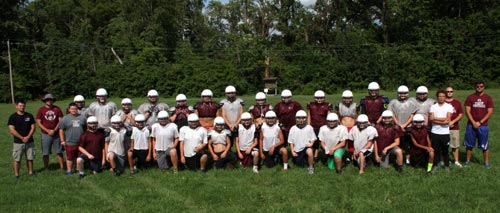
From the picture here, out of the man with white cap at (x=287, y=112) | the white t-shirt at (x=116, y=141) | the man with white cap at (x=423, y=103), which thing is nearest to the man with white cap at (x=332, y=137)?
the man with white cap at (x=287, y=112)

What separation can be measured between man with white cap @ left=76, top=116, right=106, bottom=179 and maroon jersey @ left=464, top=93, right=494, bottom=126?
29.2 feet

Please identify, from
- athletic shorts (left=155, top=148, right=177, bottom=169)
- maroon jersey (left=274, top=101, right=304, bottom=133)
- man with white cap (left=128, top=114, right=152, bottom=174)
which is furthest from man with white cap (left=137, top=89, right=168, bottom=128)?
maroon jersey (left=274, top=101, right=304, bottom=133)

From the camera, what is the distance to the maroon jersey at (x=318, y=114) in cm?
1180

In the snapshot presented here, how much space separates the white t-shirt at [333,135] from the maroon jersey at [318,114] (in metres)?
0.83

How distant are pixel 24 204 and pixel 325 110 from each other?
7232 millimetres

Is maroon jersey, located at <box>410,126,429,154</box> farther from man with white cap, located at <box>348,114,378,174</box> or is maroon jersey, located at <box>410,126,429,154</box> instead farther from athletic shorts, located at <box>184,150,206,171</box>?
athletic shorts, located at <box>184,150,206,171</box>

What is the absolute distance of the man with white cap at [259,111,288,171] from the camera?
36.7ft

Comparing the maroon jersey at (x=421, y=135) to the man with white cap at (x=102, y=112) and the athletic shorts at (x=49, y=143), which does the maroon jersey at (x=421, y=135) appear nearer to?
the man with white cap at (x=102, y=112)

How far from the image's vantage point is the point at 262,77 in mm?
54406

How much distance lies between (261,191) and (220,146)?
8.27 feet

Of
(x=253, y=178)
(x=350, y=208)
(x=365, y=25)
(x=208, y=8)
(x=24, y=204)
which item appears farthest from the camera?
(x=208, y=8)

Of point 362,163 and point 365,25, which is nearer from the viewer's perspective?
point 362,163

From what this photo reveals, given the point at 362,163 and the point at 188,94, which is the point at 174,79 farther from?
the point at 362,163

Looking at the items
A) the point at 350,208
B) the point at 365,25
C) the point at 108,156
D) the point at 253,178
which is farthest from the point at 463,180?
the point at 365,25
